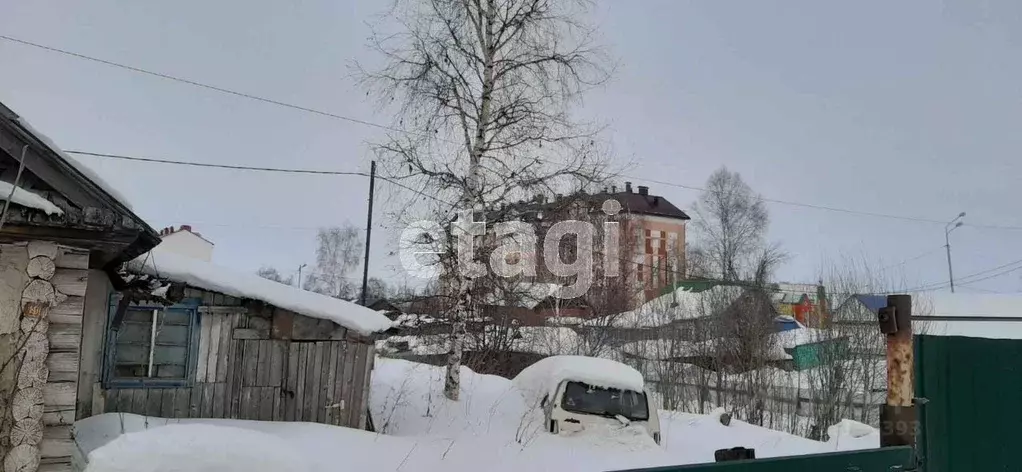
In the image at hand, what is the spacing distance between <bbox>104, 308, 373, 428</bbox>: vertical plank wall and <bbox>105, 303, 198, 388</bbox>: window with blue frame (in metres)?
0.12

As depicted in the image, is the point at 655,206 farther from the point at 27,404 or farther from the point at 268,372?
the point at 27,404

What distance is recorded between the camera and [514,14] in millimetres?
12531

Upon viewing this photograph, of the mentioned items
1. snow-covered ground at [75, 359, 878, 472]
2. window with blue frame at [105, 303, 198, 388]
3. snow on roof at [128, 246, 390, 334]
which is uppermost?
snow on roof at [128, 246, 390, 334]

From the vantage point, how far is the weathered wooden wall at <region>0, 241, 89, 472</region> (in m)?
5.65

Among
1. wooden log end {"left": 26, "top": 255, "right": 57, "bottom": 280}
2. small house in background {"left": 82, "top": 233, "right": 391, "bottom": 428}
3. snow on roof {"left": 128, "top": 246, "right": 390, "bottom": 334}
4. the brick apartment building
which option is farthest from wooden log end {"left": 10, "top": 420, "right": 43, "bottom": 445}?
the brick apartment building

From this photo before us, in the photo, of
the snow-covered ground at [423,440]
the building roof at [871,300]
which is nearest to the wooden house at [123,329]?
the snow-covered ground at [423,440]

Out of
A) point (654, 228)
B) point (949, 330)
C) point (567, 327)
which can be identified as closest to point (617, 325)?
point (567, 327)

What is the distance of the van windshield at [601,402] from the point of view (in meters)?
10.4

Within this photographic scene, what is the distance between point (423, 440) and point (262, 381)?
2378mm

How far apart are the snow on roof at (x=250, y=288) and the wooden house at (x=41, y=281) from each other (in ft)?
9.02

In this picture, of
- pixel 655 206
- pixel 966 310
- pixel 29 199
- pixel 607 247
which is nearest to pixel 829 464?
pixel 29 199

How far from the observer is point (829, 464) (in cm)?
295

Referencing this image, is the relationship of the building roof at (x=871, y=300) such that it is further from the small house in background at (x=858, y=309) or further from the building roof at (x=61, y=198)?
the building roof at (x=61, y=198)

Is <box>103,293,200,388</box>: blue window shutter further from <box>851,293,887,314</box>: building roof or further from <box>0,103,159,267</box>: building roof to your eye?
<box>851,293,887,314</box>: building roof
